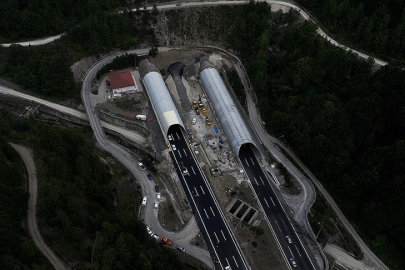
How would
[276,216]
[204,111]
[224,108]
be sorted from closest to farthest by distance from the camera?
[276,216]
[224,108]
[204,111]

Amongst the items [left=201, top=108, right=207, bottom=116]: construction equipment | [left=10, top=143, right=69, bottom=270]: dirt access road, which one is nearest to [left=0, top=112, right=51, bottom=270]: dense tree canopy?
[left=10, top=143, right=69, bottom=270]: dirt access road

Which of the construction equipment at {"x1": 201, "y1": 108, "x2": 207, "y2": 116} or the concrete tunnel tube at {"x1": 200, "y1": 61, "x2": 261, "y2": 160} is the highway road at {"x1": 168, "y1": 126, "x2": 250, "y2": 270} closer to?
the construction equipment at {"x1": 201, "y1": 108, "x2": 207, "y2": 116}

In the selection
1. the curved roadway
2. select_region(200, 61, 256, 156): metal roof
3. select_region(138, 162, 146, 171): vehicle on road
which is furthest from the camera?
the curved roadway

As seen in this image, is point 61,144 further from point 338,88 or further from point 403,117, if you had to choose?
point 403,117

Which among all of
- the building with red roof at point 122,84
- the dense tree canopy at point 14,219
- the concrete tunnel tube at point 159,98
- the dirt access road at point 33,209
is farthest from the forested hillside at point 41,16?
the dense tree canopy at point 14,219

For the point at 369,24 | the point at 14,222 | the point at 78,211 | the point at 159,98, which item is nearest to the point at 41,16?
the point at 159,98

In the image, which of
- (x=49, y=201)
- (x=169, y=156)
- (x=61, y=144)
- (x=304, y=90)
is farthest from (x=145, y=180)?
(x=304, y=90)

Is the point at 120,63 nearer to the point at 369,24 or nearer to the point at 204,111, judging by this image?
the point at 204,111
